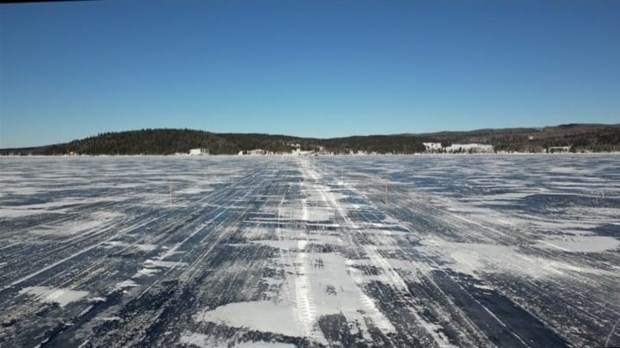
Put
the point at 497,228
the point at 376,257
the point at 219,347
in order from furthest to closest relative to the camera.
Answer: the point at 497,228 → the point at 376,257 → the point at 219,347

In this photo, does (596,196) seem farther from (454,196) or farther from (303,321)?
(303,321)

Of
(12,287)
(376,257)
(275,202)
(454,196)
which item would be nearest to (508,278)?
(376,257)

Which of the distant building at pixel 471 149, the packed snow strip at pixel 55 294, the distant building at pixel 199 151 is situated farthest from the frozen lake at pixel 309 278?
the distant building at pixel 471 149

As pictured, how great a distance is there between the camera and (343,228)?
39.0 ft

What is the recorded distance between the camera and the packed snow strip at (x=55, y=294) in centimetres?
612

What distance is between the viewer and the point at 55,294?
637cm

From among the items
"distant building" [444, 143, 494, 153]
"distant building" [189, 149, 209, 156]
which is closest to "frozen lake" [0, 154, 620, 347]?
"distant building" [189, 149, 209, 156]

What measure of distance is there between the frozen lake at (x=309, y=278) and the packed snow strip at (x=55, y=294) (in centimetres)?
3

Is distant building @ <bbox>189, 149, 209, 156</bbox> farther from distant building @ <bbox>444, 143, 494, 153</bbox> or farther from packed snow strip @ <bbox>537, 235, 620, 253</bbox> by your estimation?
packed snow strip @ <bbox>537, 235, 620, 253</bbox>

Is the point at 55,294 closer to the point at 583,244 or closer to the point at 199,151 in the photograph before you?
the point at 583,244

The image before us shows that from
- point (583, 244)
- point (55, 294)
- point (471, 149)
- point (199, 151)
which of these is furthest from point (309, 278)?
point (471, 149)

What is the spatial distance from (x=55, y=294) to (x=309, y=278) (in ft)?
12.7

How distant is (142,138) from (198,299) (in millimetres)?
201768

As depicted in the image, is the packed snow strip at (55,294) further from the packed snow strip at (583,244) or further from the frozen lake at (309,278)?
the packed snow strip at (583,244)
